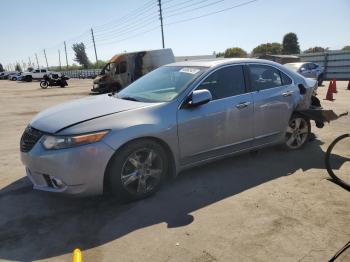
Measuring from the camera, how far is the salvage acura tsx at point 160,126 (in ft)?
12.5

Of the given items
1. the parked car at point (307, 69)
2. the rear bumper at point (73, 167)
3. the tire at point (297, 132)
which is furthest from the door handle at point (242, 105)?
the parked car at point (307, 69)

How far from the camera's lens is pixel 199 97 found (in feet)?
14.3

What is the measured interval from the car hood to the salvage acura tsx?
0.04 ft

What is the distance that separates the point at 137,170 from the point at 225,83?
1786mm

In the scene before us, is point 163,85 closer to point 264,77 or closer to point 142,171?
point 142,171


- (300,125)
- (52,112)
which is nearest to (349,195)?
(300,125)

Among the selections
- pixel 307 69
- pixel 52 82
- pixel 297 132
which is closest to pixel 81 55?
pixel 52 82

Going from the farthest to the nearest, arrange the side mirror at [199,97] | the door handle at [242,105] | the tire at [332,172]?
the door handle at [242,105] → the tire at [332,172] → the side mirror at [199,97]

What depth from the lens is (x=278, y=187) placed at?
4516 millimetres

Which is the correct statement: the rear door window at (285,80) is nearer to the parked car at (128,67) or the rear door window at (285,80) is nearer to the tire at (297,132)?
the tire at (297,132)

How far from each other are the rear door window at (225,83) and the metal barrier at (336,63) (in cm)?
2467

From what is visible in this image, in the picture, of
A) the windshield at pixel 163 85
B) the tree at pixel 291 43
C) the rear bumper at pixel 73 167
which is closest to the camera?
the rear bumper at pixel 73 167

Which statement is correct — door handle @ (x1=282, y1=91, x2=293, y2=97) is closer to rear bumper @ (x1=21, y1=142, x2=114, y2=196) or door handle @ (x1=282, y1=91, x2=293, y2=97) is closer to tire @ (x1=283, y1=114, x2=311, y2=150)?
tire @ (x1=283, y1=114, x2=311, y2=150)

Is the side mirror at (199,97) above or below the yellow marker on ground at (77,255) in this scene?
above
